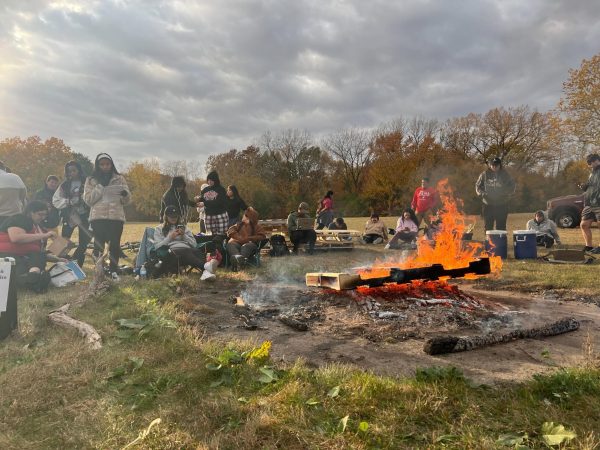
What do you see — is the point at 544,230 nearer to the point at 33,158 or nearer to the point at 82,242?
the point at 82,242

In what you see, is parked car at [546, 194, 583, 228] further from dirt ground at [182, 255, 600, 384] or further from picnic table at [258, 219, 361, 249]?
dirt ground at [182, 255, 600, 384]

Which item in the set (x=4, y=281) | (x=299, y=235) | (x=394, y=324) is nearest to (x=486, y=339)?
(x=394, y=324)

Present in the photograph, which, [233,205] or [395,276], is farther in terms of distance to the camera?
[233,205]

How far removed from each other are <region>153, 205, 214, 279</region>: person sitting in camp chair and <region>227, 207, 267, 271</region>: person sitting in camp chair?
658 mm

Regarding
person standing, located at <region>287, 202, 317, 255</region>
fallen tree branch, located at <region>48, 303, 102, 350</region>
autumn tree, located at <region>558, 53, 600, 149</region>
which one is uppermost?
autumn tree, located at <region>558, 53, 600, 149</region>

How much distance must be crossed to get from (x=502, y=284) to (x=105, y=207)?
655 centimetres

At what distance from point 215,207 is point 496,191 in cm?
642

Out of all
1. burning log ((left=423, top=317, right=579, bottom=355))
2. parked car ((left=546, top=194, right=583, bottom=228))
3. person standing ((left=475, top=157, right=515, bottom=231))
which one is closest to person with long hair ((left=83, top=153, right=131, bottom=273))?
burning log ((left=423, top=317, right=579, bottom=355))

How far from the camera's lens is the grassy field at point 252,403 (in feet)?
6.97

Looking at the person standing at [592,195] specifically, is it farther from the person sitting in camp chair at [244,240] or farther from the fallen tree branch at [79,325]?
the fallen tree branch at [79,325]

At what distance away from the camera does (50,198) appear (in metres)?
8.67

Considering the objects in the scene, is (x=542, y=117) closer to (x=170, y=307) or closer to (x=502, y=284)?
(x=502, y=284)

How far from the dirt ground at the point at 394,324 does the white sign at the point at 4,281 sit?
5.59 ft

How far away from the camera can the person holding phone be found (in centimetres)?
687
